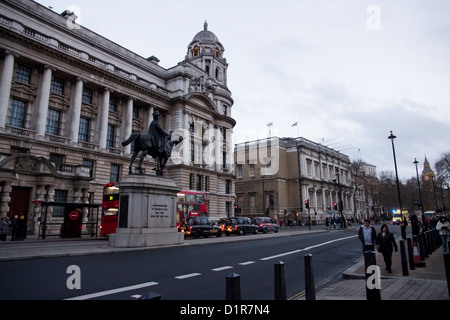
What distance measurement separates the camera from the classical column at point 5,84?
24.9m

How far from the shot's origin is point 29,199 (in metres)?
24.1

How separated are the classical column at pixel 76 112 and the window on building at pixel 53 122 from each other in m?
1.51

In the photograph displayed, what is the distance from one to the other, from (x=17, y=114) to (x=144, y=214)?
70.9 feet

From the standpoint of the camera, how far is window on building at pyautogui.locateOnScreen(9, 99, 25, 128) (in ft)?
88.5

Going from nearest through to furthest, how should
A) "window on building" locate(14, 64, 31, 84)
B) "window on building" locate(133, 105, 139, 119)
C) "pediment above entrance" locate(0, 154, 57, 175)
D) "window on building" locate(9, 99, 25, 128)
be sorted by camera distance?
"pediment above entrance" locate(0, 154, 57, 175), "window on building" locate(9, 99, 25, 128), "window on building" locate(14, 64, 31, 84), "window on building" locate(133, 105, 139, 119)

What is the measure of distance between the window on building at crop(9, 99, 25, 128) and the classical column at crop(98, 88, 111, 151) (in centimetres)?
732

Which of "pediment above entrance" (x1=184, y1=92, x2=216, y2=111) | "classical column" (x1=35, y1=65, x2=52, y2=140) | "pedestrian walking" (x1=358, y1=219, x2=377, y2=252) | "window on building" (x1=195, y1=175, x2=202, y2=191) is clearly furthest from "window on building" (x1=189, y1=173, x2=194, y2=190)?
"pedestrian walking" (x1=358, y1=219, x2=377, y2=252)

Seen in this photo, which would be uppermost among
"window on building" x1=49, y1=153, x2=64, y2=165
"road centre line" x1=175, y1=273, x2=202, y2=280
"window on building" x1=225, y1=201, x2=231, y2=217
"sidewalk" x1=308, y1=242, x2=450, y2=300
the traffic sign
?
"window on building" x1=49, y1=153, x2=64, y2=165

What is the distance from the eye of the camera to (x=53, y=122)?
30.0m

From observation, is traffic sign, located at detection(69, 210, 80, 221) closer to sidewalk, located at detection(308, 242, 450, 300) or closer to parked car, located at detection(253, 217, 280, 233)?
parked car, located at detection(253, 217, 280, 233)

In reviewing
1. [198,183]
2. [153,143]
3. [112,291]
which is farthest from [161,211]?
[198,183]

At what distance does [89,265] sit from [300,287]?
6064mm

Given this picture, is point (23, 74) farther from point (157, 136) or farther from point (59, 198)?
point (157, 136)

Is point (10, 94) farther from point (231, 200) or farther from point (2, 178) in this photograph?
point (231, 200)
